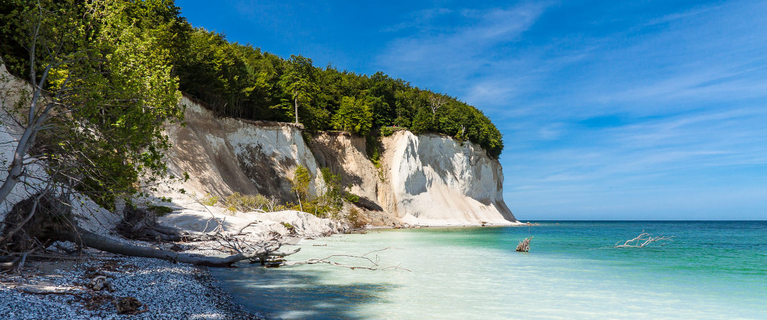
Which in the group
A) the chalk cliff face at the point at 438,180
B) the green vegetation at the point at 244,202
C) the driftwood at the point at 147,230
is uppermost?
the chalk cliff face at the point at 438,180

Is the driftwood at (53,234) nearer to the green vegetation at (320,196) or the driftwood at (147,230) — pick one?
the driftwood at (147,230)

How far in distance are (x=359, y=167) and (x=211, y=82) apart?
2067cm

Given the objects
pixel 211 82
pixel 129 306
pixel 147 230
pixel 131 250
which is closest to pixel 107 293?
pixel 129 306

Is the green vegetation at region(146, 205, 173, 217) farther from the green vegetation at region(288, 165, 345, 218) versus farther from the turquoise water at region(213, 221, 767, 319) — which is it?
the green vegetation at region(288, 165, 345, 218)

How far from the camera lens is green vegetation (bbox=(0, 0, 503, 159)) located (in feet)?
30.0

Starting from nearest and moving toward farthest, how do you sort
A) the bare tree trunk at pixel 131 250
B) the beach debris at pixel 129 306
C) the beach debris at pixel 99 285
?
the beach debris at pixel 129 306
the beach debris at pixel 99 285
the bare tree trunk at pixel 131 250

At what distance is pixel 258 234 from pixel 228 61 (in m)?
20.1

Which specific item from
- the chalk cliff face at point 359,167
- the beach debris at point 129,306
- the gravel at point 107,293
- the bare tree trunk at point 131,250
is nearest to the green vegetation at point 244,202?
the chalk cliff face at point 359,167

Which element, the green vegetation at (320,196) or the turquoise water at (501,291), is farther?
the green vegetation at (320,196)

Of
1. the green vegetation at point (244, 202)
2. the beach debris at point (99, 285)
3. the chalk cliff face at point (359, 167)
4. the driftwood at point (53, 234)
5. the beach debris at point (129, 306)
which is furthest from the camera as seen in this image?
the chalk cliff face at point (359, 167)

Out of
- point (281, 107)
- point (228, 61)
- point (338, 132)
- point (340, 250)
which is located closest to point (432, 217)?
point (338, 132)

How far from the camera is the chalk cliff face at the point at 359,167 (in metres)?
31.2

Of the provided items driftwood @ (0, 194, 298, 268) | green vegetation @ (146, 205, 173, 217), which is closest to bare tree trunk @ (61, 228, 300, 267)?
driftwood @ (0, 194, 298, 268)

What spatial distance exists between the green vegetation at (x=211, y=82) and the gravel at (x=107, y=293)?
2.08 metres
